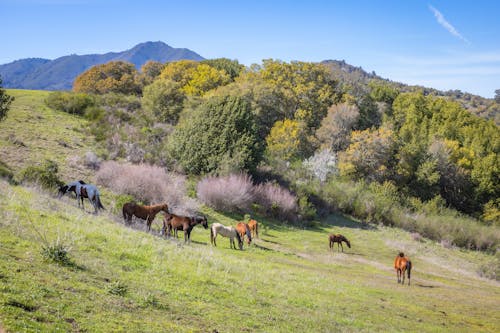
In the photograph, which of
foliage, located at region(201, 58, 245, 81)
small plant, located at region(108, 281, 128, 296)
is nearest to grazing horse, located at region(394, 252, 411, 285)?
small plant, located at region(108, 281, 128, 296)

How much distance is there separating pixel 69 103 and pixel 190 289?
4009cm

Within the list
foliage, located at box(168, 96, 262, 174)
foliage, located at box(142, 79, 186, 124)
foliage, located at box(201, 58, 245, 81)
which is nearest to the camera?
foliage, located at box(168, 96, 262, 174)

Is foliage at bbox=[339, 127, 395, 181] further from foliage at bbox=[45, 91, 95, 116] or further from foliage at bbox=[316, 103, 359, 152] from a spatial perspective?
foliage at bbox=[45, 91, 95, 116]

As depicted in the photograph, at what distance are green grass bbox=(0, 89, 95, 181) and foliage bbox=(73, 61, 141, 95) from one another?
23152 millimetres

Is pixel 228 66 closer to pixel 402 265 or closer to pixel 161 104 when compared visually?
pixel 161 104

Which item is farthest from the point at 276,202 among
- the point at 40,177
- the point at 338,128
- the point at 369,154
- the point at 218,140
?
the point at 338,128

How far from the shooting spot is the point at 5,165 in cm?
2519

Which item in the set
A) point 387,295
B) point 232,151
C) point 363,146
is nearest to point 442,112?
point 363,146

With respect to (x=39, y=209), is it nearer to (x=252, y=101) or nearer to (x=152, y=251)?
(x=152, y=251)

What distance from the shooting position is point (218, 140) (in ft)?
120

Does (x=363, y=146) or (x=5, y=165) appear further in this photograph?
(x=363, y=146)

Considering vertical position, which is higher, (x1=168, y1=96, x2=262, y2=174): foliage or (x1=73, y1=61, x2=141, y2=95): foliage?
(x1=73, y1=61, x2=141, y2=95): foliage

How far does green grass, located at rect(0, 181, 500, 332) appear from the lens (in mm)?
6730

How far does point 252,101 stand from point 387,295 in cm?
4663
